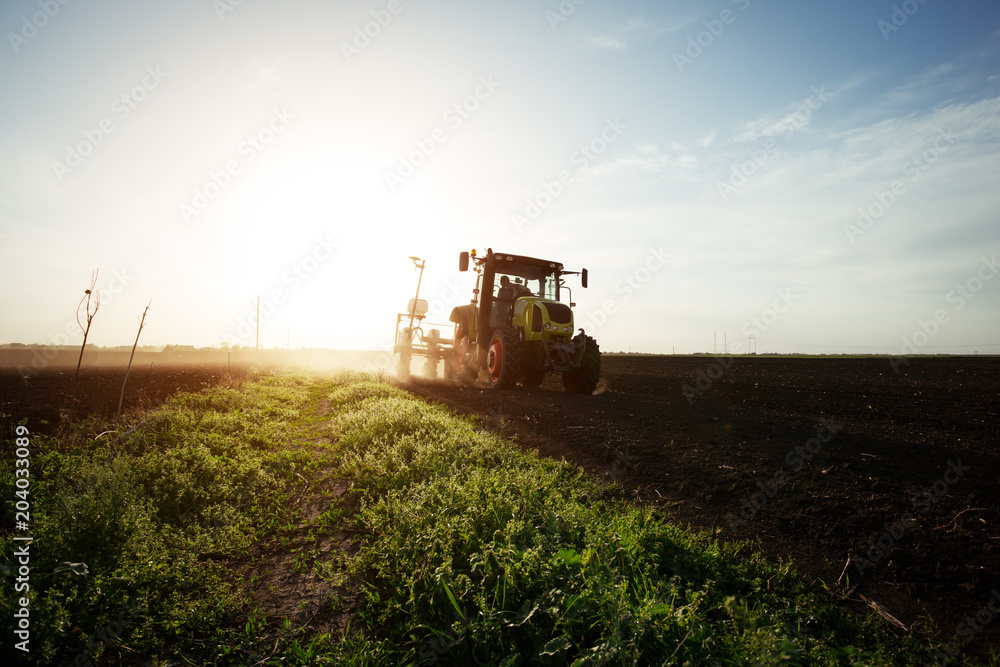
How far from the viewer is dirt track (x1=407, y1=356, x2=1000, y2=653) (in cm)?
320

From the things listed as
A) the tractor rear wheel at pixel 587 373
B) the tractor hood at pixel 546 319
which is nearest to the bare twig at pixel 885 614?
the tractor rear wheel at pixel 587 373

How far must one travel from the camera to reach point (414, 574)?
2957 mm

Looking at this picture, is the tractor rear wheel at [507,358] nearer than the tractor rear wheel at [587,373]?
Yes

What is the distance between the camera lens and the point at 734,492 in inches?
181

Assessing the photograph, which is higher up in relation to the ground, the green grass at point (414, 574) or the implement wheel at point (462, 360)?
the implement wheel at point (462, 360)

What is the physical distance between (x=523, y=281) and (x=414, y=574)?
36.9 feet

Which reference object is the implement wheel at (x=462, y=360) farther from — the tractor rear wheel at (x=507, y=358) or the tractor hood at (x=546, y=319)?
the tractor hood at (x=546, y=319)

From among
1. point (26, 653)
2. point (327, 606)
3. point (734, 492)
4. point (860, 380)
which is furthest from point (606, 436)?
point (860, 380)

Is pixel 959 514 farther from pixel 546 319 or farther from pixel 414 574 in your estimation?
pixel 546 319

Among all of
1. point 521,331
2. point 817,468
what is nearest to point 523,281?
point 521,331

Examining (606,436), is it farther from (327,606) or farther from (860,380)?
(860,380)

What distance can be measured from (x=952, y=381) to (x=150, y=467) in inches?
856

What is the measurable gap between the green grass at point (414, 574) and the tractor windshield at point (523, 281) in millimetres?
8644

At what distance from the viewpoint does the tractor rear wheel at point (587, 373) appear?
11.7 m
